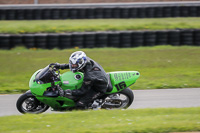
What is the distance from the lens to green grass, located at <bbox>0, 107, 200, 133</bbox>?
541 centimetres

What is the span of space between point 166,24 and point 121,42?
3446 mm

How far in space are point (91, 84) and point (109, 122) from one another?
3.88ft

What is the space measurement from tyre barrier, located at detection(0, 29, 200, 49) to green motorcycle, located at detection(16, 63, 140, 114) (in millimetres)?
6988

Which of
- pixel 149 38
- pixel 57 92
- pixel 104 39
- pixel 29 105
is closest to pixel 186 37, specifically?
pixel 149 38

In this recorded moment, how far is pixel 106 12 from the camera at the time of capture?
59.4 feet

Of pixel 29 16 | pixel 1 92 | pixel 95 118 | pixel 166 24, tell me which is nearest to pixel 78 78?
pixel 95 118

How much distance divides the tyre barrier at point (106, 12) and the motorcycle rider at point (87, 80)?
11572 millimetres

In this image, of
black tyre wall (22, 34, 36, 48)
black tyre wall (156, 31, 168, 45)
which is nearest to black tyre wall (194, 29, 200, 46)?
black tyre wall (156, 31, 168, 45)

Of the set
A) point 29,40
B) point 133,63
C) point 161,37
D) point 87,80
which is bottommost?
point 133,63

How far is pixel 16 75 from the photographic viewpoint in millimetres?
10703

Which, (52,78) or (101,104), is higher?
(52,78)

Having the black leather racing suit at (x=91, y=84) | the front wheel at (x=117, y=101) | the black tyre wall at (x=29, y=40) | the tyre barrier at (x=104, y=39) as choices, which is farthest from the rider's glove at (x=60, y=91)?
the black tyre wall at (x=29, y=40)

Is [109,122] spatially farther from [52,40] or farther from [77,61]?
[52,40]

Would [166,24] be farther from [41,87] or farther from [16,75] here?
[41,87]
